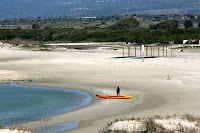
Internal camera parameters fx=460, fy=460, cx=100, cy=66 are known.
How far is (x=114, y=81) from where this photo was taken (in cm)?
2894

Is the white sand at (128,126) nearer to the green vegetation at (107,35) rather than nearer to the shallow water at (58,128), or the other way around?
the shallow water at (58,128)

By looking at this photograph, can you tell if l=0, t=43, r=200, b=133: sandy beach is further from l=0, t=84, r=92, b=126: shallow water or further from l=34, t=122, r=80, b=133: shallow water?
A: l=0, t=84, r=92, b=126: shallow water

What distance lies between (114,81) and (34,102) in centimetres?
689

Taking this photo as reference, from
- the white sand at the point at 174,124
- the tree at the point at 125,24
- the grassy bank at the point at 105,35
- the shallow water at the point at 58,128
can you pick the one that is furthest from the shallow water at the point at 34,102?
the tree at the point at 125,24

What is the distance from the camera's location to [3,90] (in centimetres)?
2745

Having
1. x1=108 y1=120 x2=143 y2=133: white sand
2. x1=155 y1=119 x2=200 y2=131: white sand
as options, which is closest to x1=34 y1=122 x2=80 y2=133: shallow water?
x1=108 y1=120 x2=143 y2=133: white sand

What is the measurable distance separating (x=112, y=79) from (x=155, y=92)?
18.1 feet

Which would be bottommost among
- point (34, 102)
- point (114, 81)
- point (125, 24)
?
point (34, 102)

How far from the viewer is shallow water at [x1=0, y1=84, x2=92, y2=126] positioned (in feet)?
65.1

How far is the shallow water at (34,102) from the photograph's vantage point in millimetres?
19844

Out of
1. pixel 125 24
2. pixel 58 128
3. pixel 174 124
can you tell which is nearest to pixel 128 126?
pixel 174 124

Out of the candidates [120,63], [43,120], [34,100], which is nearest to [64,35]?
[120,63]

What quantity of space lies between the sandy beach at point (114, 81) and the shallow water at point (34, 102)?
726mm

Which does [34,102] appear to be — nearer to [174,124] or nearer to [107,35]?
[174,124]
